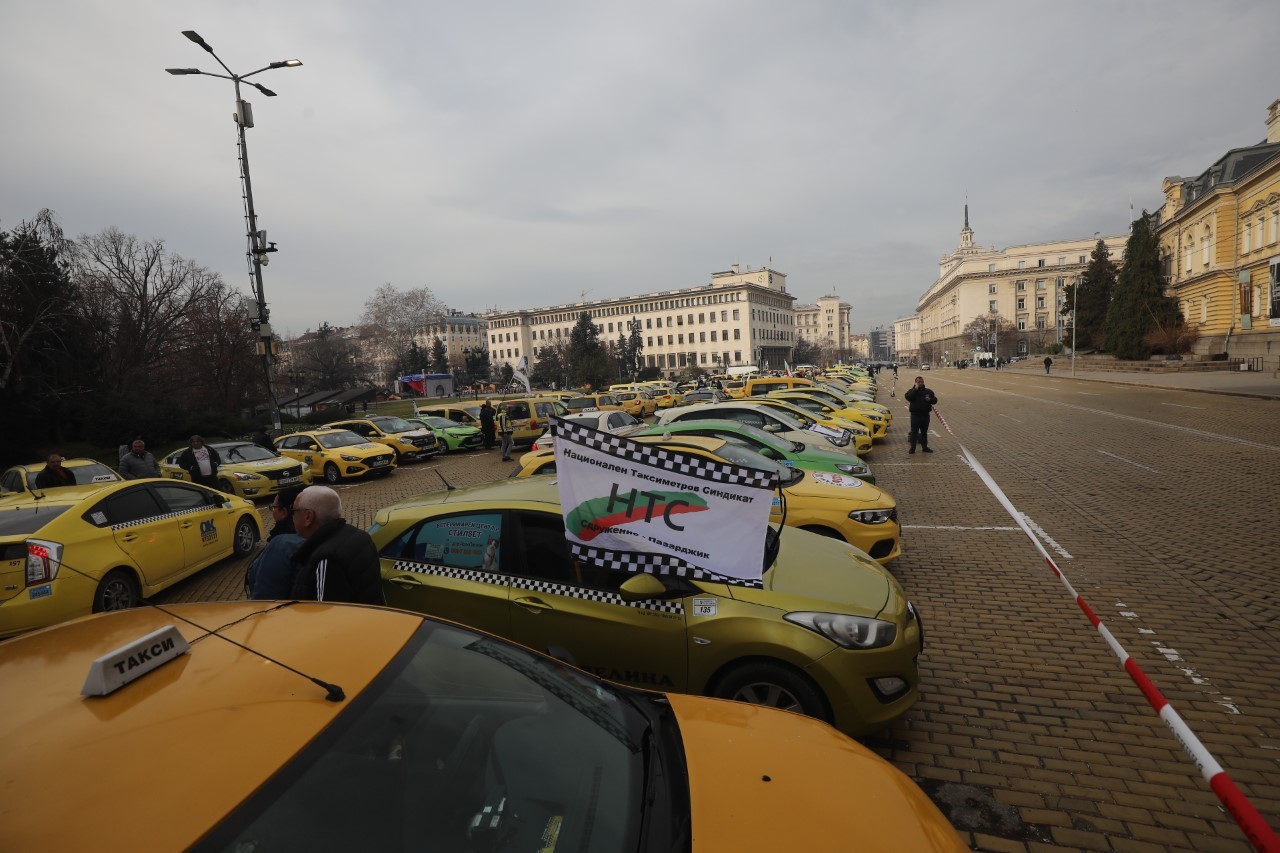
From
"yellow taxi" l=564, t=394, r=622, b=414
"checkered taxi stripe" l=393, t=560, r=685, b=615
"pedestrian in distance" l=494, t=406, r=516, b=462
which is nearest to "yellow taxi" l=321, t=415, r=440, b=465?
"pedestrian in distance" l=494, t=406, r=516, b=462

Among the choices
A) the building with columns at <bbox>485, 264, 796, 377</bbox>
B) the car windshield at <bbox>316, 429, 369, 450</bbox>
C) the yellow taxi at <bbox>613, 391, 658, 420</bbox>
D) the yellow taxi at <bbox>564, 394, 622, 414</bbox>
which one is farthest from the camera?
the building with columns at <bbox>485, 264, 796, 377</bbox>

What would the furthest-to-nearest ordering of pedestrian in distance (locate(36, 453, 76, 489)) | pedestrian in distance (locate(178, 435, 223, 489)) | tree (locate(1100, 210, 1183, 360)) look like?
tree (locate(1100, 210, 1183, 360)), pedestrian in distance (locate(178, 435, 223, 489)), pedestrian in distance (locate(36, 453, 76, 489))

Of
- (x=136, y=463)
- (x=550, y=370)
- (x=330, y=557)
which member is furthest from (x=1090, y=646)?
(x=550, y=370)

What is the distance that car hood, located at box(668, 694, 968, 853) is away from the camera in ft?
6.43

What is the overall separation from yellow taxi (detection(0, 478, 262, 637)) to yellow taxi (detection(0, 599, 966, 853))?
4.18 m

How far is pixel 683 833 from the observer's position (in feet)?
6.36

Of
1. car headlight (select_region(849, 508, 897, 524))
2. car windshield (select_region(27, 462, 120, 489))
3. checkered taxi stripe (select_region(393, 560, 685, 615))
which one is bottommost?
car headlight (select_region(849, 508, 897, 524))

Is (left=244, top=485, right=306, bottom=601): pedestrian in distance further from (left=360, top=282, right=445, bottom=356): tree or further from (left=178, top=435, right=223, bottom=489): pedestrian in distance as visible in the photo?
(left=360, top=282, right=445, bottom=356): tree

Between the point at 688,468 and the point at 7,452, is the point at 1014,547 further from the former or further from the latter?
the point at 7,452

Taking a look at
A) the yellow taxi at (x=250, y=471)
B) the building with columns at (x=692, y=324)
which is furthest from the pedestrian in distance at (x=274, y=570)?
the building with columns at (x=692, y=324)

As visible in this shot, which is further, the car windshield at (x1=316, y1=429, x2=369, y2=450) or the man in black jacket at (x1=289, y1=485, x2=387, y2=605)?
the car windshield at (x1=316, y1=429, x2=369, y2=450)

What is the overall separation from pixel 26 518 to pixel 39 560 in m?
0.71

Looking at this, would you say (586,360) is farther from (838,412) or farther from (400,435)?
(838,412)

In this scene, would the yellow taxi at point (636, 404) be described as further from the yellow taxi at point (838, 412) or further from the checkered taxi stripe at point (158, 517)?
the checkered taxi stripe at point (158, 517)
